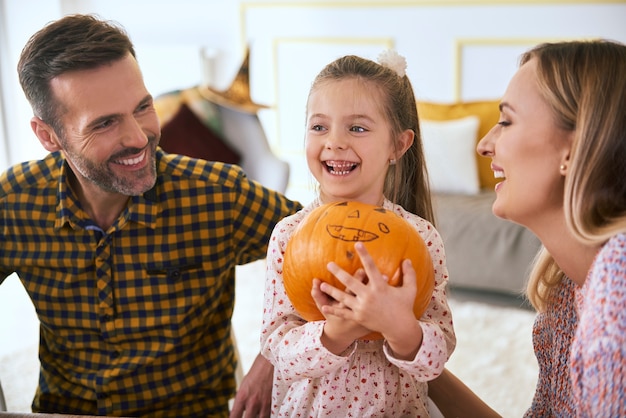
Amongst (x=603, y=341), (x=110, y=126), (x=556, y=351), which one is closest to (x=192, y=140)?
(x=110, y=126)

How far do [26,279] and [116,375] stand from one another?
39cm

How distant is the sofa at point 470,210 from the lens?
4211 mm

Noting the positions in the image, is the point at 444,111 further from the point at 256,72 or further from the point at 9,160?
the point at 9,160

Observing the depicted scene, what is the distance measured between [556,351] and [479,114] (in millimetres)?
3352

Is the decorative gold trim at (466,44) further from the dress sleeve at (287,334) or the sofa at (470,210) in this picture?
the dress sleeve at (287,334)

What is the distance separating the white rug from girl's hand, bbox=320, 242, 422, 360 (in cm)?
211

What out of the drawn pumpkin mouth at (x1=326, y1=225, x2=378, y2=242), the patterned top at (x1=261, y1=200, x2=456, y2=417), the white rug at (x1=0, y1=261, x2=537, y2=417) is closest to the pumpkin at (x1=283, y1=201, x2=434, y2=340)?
the drawn pumpkin mouth at (x1=326, y1=225, x2=378, y2=242)

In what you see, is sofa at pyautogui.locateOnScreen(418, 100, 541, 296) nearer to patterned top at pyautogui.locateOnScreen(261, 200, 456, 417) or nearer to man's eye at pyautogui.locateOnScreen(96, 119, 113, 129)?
man's eye at pyautogui.locateOnScreen(96, 119, 113, 129)

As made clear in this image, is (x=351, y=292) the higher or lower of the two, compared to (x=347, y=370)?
higher

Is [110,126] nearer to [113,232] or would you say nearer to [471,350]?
[113,232]

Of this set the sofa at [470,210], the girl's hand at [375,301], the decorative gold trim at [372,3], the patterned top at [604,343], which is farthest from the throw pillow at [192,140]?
the patterned top at [604,343]

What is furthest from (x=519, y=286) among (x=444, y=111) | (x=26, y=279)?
(x=26, y=279)

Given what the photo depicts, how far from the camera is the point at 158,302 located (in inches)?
84.2

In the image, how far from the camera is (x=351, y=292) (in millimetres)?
1401
